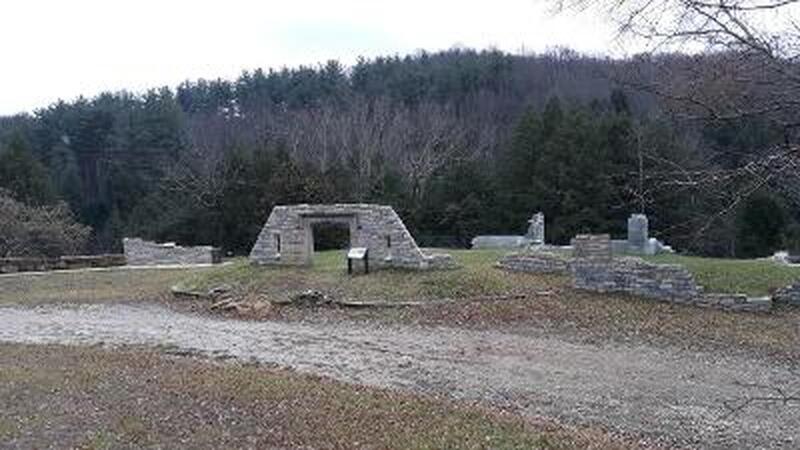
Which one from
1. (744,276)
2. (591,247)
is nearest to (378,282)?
(591,247)

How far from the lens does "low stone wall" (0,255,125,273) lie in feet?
100

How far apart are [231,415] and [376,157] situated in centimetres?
4554

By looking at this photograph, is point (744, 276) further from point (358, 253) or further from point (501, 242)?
point (501, 242)

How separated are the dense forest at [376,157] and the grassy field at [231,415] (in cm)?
1054

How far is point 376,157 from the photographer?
5544 cm

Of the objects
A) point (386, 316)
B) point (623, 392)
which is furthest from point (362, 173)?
point (623, 392)

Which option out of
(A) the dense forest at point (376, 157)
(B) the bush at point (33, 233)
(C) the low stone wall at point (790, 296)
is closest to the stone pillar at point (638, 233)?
(A) the dense forest at point (376, 157)

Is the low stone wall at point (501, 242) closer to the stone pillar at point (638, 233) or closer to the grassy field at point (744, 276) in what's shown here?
the stone pillar at point (638, 233)

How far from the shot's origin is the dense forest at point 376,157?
142 ft

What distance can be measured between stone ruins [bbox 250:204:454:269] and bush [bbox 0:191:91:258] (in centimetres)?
1458

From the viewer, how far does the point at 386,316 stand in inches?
760

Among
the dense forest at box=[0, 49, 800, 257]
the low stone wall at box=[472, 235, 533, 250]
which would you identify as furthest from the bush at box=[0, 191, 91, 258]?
the low stone wall at box=[472, 235, 533, 250]

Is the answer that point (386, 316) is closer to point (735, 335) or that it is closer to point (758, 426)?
point (735, 335)

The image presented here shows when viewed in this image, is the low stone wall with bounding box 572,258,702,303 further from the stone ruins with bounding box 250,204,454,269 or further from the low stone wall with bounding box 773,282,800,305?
the stone ruins with bounding box 250,204,454,269
